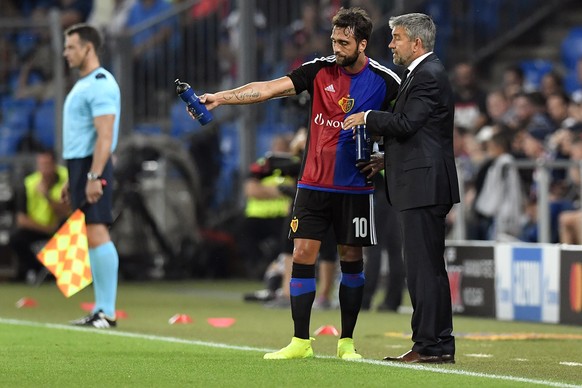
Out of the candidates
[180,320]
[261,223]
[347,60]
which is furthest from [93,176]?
[261,223]

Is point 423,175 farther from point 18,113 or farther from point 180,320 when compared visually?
point 18,113

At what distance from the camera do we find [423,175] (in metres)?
8.74

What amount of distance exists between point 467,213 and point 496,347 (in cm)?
594

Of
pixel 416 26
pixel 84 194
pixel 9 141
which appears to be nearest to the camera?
pixel 416 26

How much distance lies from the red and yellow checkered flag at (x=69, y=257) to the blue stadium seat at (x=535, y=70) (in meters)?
9.56

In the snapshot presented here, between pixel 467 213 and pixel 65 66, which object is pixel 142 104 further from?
pixel 467 213

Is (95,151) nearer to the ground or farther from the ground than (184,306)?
farther from the ground

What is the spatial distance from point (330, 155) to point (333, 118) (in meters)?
0.23

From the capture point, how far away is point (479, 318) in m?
13.9

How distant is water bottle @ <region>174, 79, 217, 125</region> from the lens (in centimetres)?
866

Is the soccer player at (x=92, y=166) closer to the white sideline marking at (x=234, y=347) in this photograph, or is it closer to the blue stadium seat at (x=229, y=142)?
the white sideline marking at (x=234, y=347)

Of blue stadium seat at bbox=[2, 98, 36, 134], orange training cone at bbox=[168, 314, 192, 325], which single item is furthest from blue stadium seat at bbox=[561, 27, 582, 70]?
orange training cone at bbox=[168, 314, 192, 325]

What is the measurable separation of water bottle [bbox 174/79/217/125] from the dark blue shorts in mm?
3051

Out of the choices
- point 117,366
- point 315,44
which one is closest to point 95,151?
point 117,366
